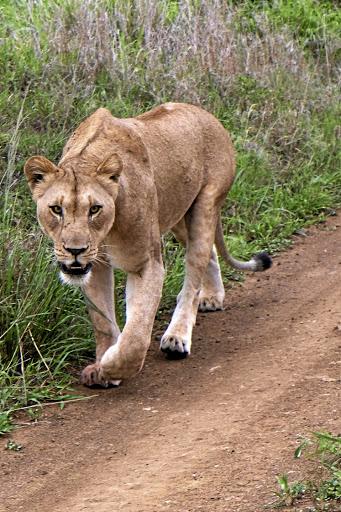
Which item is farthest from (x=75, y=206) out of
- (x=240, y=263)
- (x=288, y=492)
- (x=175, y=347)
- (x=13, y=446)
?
(x=240, y=263)

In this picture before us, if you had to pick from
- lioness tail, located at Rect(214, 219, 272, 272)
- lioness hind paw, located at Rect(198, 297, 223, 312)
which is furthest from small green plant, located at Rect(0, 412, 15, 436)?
lioness tail, located at Rect(214, 219, 272, 272)

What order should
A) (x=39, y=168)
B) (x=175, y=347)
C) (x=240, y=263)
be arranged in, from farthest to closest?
(x=240, y=263) < (x=175, y=347) < (x=39, y=168)

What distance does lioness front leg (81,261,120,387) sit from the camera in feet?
15.7

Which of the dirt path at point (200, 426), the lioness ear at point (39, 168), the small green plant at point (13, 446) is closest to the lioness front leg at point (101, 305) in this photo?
the dirt path at point (200, 426)

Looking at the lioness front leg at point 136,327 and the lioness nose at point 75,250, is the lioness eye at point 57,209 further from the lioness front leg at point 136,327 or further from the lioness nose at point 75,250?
the lioness front leg at point 136,327

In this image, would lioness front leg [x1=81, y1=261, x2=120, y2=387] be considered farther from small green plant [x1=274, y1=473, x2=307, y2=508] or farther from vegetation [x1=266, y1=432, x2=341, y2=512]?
small green plant [x1=274, y1=473, x2=307, y2=508]

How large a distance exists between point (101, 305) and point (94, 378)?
15.9 inches

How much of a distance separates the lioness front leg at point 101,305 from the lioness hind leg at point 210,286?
3.81 ft

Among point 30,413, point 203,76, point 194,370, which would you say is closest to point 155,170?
point 194,370

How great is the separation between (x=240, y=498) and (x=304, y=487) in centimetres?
24

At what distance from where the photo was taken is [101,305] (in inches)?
189

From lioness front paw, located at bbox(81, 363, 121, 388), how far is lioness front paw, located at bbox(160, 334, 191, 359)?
529mm

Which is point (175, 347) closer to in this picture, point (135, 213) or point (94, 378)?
point (94, 378)

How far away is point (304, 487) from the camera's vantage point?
3.11 metres
